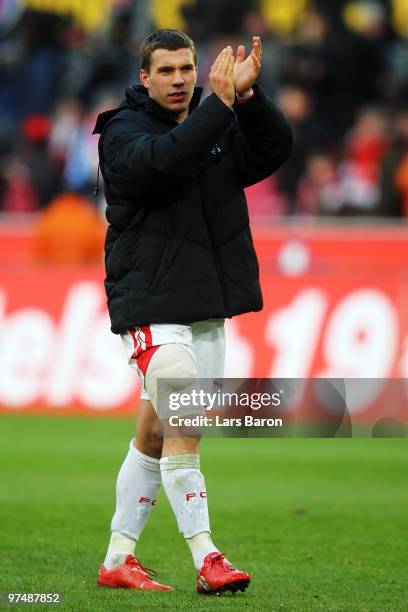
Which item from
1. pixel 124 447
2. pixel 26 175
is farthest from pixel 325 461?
pixel 26 175

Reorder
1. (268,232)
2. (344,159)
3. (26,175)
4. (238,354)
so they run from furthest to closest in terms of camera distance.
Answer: (26,175) < (344,159) < (268,232) < (238,354)

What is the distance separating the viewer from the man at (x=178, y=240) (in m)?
5.98

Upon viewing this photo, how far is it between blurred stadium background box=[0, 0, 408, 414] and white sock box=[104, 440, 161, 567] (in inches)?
265

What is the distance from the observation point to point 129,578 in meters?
6.29

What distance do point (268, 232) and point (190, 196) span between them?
8.23 meters

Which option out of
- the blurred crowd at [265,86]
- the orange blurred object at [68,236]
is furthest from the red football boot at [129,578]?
the blurred crowd at [265,86]

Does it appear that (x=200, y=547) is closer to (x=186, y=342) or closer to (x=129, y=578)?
(x=129, y=578)

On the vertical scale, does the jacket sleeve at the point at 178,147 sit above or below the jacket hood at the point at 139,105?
below

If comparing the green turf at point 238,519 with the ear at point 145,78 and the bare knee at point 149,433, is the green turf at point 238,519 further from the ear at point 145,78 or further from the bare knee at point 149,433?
the ear at point 145,78

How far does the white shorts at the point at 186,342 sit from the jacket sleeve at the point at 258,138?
706 millimetres

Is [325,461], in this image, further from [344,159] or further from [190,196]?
[344,159]

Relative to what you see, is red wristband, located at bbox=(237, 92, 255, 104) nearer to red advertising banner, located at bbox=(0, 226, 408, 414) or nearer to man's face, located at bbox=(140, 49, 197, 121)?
man's face, located at bbox=(140, 49, 197, 121)


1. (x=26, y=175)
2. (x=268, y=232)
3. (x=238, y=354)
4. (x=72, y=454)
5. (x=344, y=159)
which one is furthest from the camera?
(x=26, y=175)

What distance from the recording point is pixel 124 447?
11.7 metres
